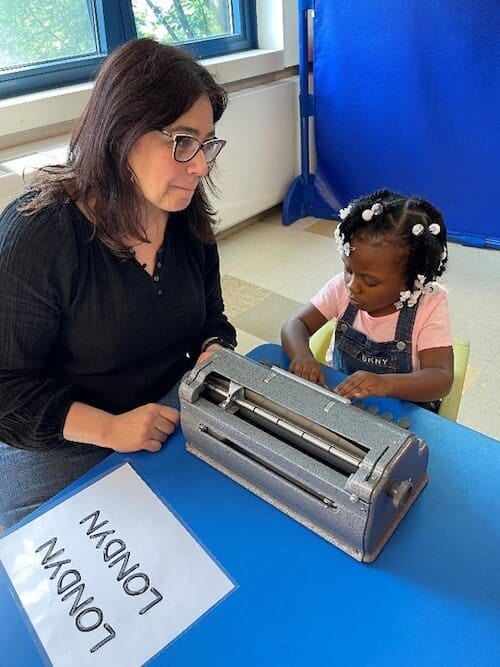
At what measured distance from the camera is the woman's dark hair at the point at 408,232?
114 centimetres

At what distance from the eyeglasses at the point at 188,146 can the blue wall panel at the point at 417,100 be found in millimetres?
2083

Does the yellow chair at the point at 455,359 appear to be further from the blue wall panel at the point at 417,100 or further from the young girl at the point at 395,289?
the blue wall panel at the point at 417,100

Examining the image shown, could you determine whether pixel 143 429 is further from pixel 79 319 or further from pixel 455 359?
pixel 455 359

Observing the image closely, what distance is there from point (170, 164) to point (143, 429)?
1.34 feet

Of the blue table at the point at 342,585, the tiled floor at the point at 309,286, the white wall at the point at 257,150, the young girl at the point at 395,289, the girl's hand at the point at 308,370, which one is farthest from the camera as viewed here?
the white wall at the point at 257,150

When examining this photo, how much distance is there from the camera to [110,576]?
0.69 m

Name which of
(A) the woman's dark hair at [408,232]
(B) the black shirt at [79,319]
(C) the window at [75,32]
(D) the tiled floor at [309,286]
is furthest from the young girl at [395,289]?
(C) the window at [75,32]

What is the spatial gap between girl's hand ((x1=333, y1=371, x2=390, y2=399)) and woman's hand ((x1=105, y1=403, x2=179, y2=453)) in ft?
0.87

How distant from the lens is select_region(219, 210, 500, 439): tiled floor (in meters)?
2.03

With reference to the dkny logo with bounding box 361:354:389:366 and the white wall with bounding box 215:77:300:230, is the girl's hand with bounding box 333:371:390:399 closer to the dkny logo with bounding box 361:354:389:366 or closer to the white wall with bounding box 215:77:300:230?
the dkny logo with bounding box 361:354:389:366

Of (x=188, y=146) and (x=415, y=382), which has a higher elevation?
(x=188, y=146)

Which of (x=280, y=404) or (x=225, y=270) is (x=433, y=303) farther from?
(x=225, y=270)

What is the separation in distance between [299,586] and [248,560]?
7 cm

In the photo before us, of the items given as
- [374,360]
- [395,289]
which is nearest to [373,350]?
[374,360]
